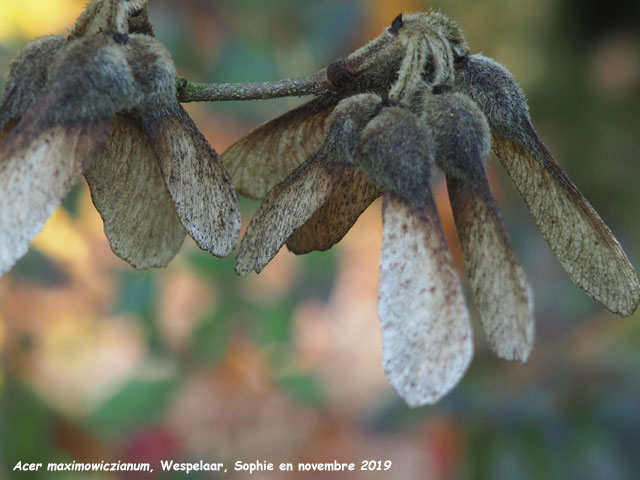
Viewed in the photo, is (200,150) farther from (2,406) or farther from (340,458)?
(340,458)

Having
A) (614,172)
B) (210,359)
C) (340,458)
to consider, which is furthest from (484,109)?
(614,172)

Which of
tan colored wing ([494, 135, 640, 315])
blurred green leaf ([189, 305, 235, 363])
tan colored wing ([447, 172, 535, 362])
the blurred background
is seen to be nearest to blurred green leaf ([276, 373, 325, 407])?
the blurred background

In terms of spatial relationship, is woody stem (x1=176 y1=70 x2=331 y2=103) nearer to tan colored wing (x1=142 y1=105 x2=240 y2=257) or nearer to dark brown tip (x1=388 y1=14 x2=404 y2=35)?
tan colored wing (x1=142 y1=105 x2=240 y2=257)

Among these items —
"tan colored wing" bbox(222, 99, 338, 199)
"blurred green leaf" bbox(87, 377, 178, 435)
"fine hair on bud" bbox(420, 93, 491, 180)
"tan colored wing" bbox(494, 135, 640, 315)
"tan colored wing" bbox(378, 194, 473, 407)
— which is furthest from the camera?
"blurred green leaf" bbox(87, 377, 178, 435)

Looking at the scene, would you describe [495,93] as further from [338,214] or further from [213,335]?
[213,335]

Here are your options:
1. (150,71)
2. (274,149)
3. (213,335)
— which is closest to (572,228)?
(274,149)

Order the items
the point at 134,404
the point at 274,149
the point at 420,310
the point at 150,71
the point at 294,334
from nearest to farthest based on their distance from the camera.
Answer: the point at 420,310 → the point at 150,71 → the point at 274,149 → the point at 134,404 → the point at 294,334

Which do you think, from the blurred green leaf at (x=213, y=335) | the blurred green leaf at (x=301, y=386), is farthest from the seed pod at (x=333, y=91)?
the blurred green leaf at (x=301, y=386)
